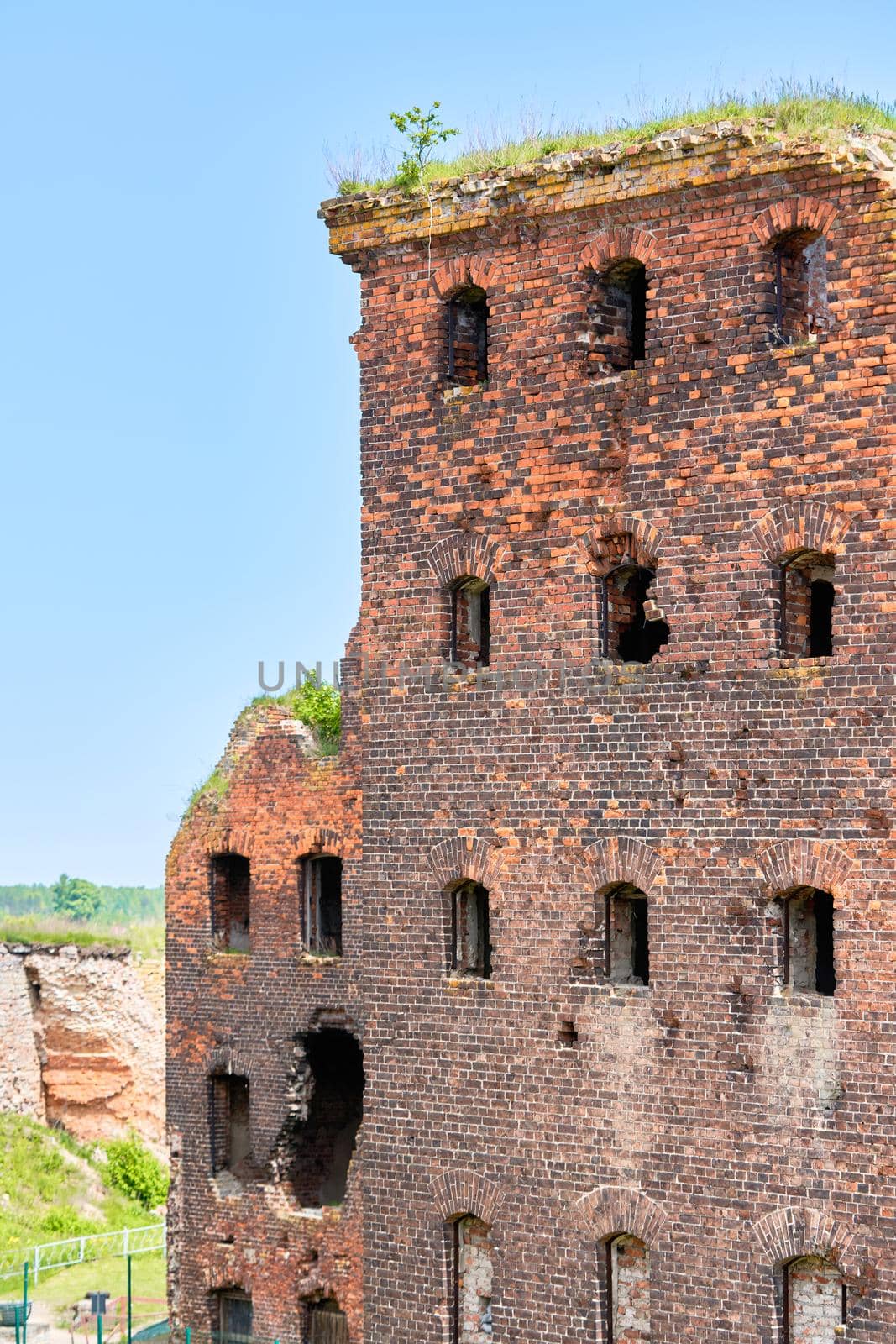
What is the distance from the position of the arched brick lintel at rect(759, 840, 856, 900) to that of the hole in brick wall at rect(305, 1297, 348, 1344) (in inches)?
344

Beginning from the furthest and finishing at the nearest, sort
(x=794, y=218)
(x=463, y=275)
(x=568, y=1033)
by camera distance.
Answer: (x=463, y=275)
(x=568, y=1033)
(x=794, y=218)

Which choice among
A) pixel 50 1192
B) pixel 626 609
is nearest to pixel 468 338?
pixel 626 609

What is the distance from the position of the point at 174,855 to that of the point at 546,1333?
31.0 feet

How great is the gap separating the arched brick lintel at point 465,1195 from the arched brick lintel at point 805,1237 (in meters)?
2.88

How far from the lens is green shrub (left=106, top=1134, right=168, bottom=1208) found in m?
37.2

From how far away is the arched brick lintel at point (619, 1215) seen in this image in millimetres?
18672

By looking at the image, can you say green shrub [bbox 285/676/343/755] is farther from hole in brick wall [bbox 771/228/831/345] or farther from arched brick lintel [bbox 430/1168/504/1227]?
hole in brick wall [bbox 771/228/831/345]

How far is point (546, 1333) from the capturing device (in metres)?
19.3

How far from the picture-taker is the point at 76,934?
3919 cm

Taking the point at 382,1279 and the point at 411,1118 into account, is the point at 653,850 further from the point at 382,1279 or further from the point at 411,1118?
the point at 382,1279

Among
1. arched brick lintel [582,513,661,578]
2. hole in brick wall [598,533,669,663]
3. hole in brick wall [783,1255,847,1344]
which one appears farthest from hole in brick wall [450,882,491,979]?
hole in brick wall [783,1255,847,1344]

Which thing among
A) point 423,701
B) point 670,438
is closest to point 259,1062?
point 423,701

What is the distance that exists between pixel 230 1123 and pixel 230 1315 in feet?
7.45

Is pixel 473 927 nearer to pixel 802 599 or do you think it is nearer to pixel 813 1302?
pixel 802 599
